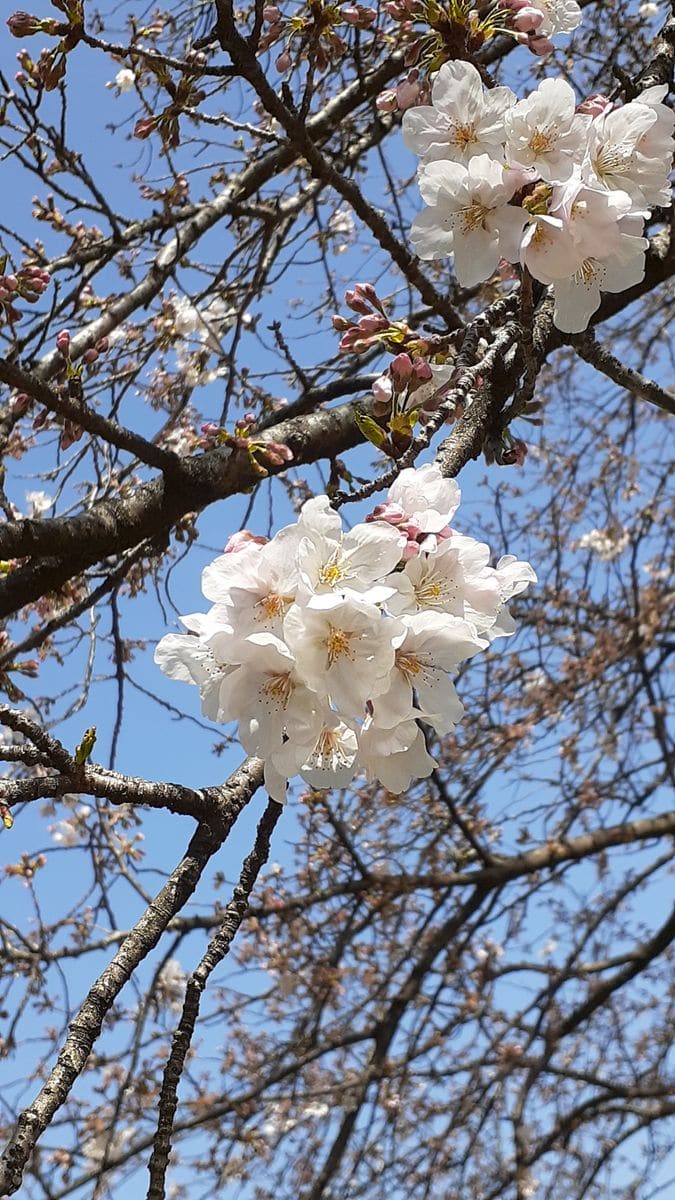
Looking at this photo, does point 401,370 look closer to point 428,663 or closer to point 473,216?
point 473,216

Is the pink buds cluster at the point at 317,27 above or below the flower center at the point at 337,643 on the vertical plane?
above

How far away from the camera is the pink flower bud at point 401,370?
1399 mm

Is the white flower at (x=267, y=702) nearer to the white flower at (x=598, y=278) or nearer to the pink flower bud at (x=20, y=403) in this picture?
the white flower at (x=598, y=278)

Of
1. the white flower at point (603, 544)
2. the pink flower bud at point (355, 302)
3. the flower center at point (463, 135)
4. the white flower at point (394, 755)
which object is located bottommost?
the white flower at point (394, 755)

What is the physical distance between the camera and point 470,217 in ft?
4.92

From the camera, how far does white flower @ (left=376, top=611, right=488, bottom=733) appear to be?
1068 mm

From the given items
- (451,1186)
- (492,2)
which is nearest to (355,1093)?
(451,1186)

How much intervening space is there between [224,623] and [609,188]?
0.96 meters

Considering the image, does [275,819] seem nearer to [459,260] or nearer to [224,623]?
[224,623]

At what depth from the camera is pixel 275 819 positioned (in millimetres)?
1255

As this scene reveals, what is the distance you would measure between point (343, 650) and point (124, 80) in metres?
3.68

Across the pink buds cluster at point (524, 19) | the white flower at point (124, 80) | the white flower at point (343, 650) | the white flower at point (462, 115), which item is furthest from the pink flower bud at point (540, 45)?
the white flower at point (124, 80)

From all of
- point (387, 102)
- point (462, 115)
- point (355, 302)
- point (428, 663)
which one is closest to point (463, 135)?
point (462, 115)

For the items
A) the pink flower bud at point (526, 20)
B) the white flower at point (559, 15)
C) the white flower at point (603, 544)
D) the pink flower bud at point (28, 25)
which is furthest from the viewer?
the white flower at point (603, 544)
